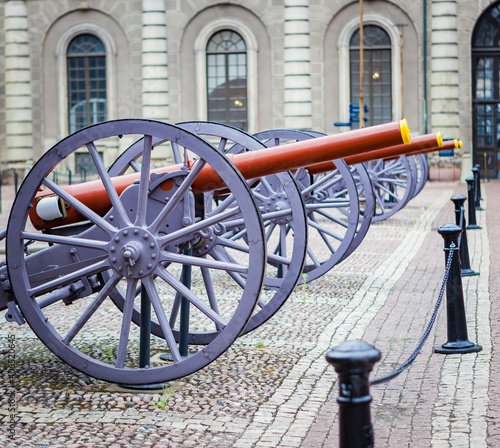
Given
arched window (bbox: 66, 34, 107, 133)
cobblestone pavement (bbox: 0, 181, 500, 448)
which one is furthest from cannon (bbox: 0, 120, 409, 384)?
arched window (bbox: 66, 34, 107, 133)

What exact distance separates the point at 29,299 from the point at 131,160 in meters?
1.73

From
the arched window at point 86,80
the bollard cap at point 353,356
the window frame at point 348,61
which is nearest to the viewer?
the bollard cap at point 353,356

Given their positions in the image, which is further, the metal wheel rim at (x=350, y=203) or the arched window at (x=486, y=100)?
the arched window at (x=486, y=100)

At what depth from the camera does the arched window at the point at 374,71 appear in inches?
1248

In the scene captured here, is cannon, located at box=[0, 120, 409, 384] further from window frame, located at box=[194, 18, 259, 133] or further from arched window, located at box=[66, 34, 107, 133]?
arched window, located at box=[66, 34, 107, 133]

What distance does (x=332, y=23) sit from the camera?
31656mm

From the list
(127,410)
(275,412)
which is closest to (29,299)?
(127,410)

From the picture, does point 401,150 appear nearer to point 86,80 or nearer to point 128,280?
point 128,280

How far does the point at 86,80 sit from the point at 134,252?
28.9 meters

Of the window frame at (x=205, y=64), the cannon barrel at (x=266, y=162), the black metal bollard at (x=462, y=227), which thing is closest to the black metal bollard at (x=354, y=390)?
the cannon barrel at (x=266, y=162)

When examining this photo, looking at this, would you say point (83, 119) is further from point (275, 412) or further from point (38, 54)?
point (275, 412)

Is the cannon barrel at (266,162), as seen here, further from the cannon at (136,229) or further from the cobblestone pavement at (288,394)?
the cobblestone pavement at (288,394)

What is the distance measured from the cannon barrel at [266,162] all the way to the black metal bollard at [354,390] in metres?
2.54

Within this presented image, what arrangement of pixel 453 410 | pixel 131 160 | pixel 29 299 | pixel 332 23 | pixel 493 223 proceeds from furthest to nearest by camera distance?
pixel 332 23
pixel 493 223
pixel 131 160
pixel 29 299
pixel 453 410
